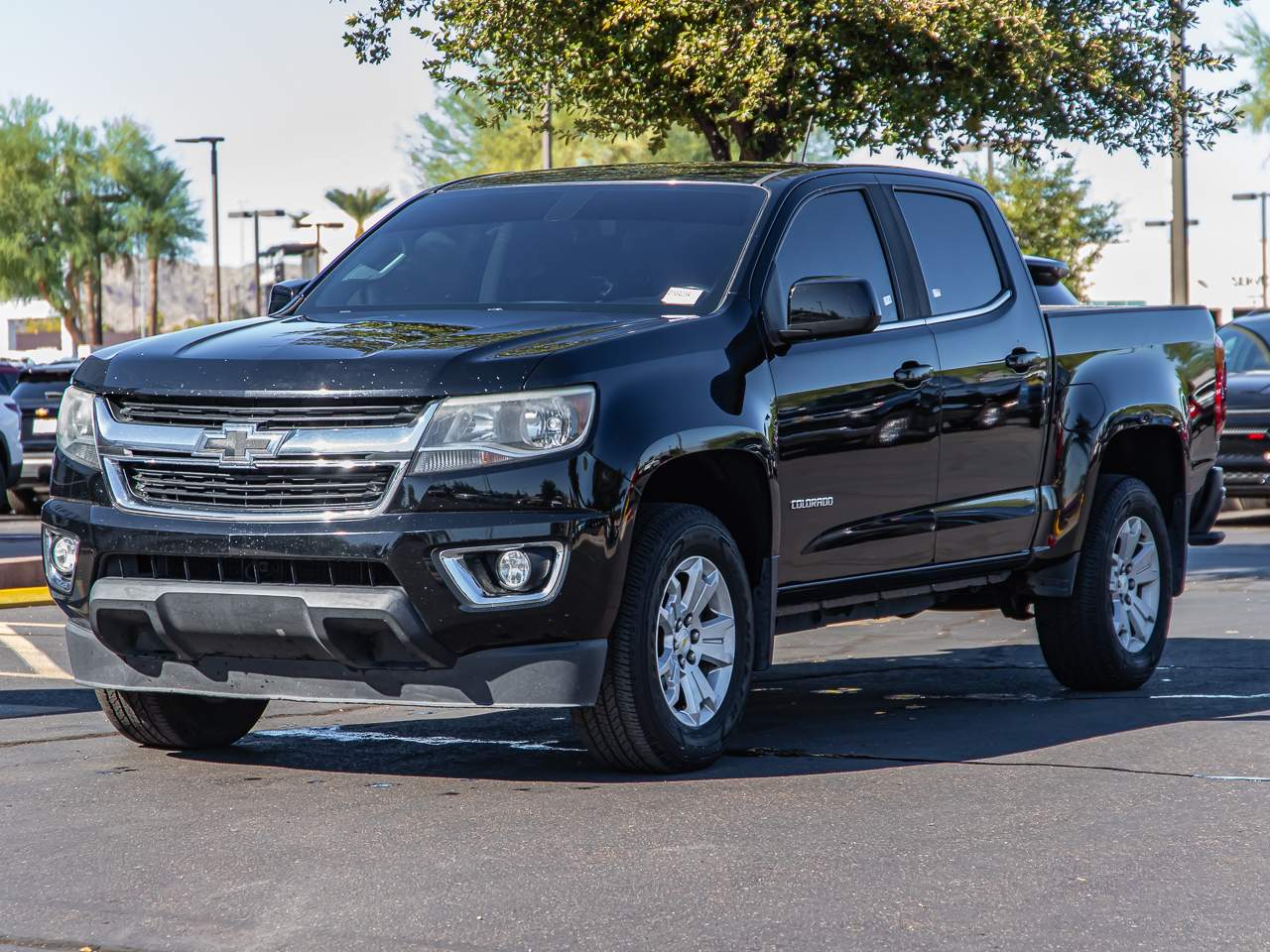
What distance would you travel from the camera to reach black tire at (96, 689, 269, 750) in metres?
6.88

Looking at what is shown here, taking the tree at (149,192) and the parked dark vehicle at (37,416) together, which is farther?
the tree at (149,192)

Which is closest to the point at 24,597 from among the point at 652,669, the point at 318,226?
the point at 652,669

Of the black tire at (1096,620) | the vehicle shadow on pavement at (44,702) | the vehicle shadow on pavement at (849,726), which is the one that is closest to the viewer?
the vehicle shadow on pavement at (849,726)

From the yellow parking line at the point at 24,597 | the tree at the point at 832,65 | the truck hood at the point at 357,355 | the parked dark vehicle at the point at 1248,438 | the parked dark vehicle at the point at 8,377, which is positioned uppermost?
the tree at the point at 832,65

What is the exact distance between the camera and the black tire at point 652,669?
240 inches

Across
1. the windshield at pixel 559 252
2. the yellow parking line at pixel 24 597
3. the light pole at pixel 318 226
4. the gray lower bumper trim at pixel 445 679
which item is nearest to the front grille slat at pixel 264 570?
the gray lower bumper trim at pixel 445 679

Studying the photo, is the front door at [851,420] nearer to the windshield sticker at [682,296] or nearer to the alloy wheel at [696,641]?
the windshield sticker at [682,296]

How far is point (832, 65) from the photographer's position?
15.2 m

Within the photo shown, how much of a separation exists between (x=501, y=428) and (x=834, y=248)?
1.97m

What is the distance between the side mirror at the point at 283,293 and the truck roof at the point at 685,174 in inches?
26.8

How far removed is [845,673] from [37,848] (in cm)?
465

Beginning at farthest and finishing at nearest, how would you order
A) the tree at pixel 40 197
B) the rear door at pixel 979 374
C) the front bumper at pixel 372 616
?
1. the tree at pixel 40 197
2. the rear door at pixel 979 374
3. the front bumper at pixel 372 616

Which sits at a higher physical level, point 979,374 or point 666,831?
point 979,374

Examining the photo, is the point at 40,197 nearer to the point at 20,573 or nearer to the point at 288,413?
the point at 20,573
